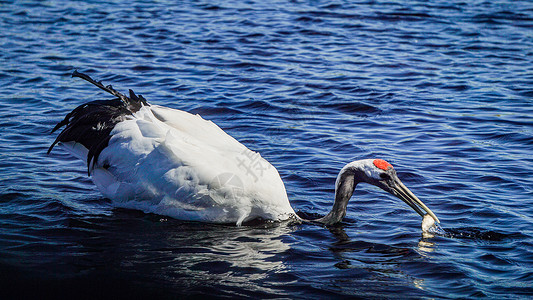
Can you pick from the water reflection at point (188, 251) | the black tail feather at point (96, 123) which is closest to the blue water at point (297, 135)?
the water reflection at point (188, 251)

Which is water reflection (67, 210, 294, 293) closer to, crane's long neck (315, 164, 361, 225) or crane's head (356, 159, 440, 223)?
crane's long neck (315, 164, 361, 225)

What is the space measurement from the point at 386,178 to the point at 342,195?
0.47 m

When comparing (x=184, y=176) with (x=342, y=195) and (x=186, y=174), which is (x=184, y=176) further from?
(x=342, y=195)

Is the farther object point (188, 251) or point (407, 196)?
point (407, 196)

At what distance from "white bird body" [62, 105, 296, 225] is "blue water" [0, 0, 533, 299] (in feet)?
0.66

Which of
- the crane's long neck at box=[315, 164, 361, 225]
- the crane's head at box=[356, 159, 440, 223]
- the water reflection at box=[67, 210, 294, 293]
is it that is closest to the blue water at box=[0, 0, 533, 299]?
the water reflection at box=[67, 210, 294, 293]

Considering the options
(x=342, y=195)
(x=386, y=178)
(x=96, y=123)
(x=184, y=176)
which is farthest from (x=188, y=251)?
(x=386, y=178)

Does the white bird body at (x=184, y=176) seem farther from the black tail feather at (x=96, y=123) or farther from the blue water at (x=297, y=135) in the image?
the blue water at (x=297, y=135)

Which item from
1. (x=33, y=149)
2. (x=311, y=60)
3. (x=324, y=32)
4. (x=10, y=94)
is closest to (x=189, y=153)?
(x=33, y=149)

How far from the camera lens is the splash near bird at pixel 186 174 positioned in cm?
703

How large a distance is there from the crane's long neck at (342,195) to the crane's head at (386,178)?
3.7 inches

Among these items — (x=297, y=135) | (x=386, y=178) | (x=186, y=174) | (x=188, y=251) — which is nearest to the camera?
(x=188, y=251)

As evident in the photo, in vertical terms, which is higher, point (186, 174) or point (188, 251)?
point (186, 174)

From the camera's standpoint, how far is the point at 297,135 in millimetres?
9750
